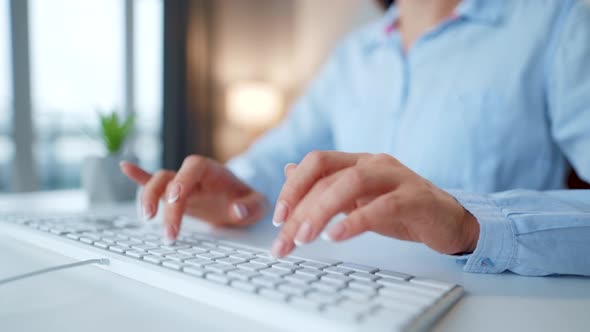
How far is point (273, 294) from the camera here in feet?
1.05

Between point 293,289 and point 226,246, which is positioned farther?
point 226,246

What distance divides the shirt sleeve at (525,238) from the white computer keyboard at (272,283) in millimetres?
106

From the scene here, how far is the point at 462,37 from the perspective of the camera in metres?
0.89

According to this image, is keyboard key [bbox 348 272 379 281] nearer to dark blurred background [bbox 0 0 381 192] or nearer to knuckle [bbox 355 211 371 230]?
knuckle [bbox 355 211 371 230]

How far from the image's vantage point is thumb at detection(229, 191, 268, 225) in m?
0.72

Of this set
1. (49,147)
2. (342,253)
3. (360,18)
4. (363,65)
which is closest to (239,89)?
(360,18)

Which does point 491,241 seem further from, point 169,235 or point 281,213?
point 169,235

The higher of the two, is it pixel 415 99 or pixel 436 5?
pixel 436 5

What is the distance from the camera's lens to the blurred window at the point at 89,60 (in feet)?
9.14

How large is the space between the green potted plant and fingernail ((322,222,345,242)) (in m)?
0.68

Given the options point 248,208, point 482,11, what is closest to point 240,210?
point 248,208

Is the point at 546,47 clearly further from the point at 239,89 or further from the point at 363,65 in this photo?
the point at 239,89

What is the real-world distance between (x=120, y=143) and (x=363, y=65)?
62 centimetres

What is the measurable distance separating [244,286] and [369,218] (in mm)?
133
